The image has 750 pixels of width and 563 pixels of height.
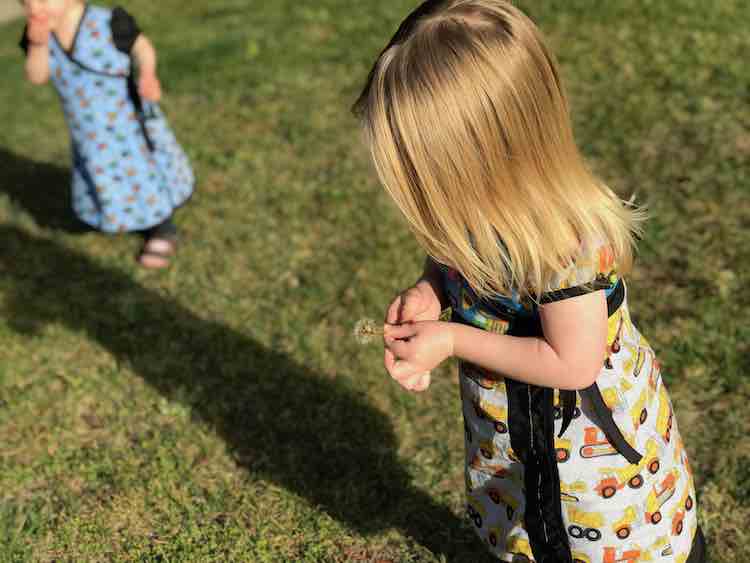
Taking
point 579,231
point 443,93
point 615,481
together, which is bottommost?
point 615,481

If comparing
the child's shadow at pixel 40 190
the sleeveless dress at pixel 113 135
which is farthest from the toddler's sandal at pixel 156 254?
the child's shadow at pixel 40 190

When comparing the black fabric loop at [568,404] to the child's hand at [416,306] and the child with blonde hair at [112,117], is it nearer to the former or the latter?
the child's hand at [416,306]

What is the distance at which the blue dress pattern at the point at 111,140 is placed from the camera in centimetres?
421

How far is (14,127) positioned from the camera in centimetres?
689

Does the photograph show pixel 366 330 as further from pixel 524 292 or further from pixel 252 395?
pixel 252 395

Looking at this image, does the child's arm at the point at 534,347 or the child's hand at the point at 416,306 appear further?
the child's hand at the point at 416,306

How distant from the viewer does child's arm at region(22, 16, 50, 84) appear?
158 inches

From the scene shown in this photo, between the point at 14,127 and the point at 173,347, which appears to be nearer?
the point at 173,347

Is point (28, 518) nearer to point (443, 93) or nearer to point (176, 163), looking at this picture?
point (176, 163)

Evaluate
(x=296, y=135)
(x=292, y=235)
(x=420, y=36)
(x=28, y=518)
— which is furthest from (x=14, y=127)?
(x=420, y=36)

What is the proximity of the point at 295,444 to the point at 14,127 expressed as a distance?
477cm

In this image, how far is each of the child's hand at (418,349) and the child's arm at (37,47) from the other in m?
2.95

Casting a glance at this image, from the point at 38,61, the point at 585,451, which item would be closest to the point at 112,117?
the point at 38,61

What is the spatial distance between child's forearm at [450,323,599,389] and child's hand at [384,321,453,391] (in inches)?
1.1
